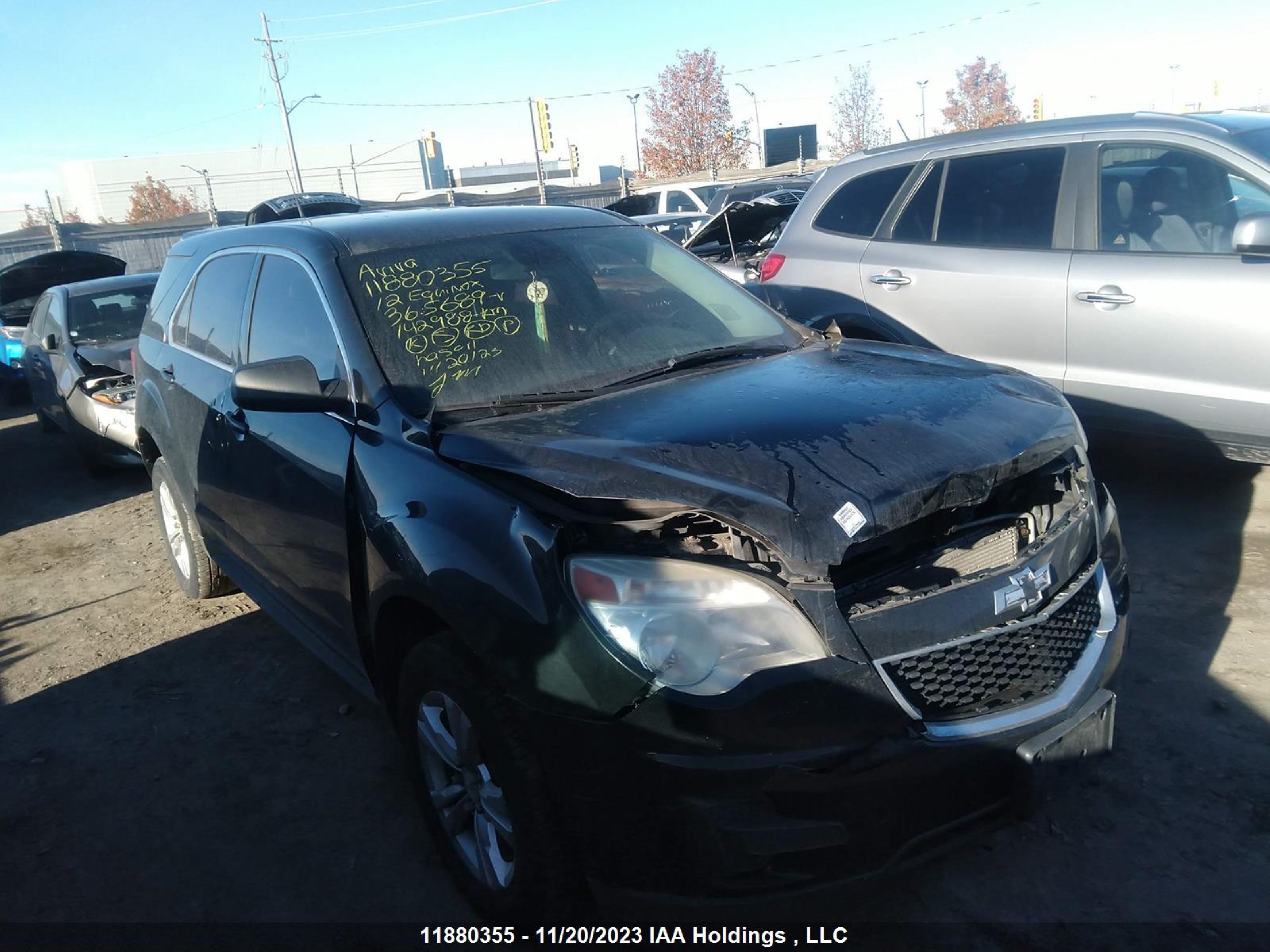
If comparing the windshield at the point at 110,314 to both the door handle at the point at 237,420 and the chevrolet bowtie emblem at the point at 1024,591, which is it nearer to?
the door handle at the point at 237,420

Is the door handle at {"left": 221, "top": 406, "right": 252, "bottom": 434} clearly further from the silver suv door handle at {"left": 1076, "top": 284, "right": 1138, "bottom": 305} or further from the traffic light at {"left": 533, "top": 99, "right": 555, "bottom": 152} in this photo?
the traffic light at {"left": 533, "top": 99, "right": 555, "bottom": 152}

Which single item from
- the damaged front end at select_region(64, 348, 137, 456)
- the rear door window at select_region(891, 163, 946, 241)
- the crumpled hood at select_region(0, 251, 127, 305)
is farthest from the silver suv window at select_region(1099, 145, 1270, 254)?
the crumpled hood at select_region(0, 251, 127, 305)

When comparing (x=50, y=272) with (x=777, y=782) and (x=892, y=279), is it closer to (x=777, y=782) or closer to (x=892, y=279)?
(x=892, y=279)

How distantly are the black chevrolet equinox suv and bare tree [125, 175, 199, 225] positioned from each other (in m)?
61.9

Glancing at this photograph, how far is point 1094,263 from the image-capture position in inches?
190

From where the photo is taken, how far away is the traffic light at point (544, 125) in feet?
107

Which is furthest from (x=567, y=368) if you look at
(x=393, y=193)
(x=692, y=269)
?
(x=393, y=193)

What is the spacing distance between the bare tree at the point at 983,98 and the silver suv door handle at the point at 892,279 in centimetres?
4687

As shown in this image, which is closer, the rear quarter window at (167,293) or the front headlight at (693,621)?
the front headlight at (693,621)

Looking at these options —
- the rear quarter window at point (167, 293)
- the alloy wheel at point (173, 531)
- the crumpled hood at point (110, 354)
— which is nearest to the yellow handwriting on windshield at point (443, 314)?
the rear quarter window at point (167, 293)

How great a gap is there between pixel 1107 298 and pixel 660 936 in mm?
3799

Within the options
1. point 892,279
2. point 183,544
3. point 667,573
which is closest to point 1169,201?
point 892,279

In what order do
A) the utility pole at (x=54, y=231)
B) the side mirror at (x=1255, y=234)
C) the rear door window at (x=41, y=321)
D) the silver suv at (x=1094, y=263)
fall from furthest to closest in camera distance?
the utility pole at (x=54, y=231), the rear door window at (x=41, y=321), the silver suv at (x=1094, y=263), the side mirror at (x=1255, y=234)

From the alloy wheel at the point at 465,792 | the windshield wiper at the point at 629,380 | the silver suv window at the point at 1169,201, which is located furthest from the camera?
the silver suv window at the point at 1169,201
